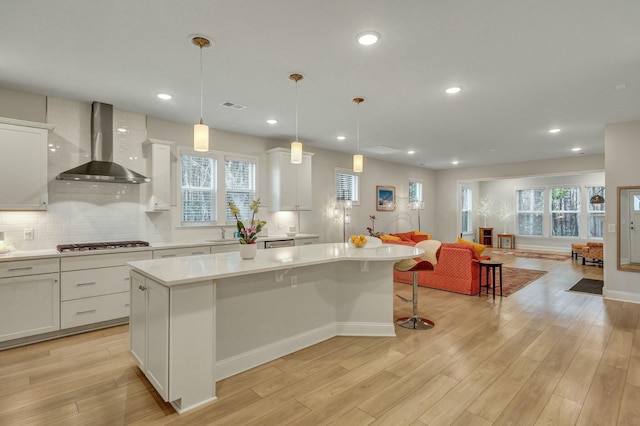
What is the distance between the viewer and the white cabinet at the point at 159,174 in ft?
15.3

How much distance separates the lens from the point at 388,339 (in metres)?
3.57

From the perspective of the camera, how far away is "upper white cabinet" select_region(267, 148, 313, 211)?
234 inches

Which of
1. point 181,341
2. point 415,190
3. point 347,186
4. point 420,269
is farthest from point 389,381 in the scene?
point 415,190

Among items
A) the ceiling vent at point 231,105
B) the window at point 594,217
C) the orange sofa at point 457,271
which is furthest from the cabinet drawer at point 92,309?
the window at point 594,217

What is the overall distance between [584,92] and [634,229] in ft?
9.04

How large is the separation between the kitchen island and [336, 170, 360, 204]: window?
3.84 meters

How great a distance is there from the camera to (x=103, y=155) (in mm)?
4336

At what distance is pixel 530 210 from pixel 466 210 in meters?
2.15

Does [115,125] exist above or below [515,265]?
above

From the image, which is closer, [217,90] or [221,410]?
[221,410]

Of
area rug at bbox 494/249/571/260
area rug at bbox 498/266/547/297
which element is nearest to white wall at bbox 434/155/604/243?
area rug at bbox 494/249/571/260

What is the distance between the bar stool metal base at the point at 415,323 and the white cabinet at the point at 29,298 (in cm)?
396

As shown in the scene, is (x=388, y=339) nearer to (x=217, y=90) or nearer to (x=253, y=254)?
(x=253, y=254)

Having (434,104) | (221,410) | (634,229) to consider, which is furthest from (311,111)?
(634,229)
